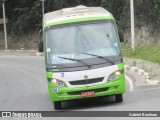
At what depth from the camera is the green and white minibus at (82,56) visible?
1270 cm

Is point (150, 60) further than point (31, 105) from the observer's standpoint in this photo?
Yes

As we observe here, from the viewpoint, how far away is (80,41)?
13.4 m

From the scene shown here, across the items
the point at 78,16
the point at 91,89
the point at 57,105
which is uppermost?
the point at 78,16

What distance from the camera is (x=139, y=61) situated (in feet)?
80.2

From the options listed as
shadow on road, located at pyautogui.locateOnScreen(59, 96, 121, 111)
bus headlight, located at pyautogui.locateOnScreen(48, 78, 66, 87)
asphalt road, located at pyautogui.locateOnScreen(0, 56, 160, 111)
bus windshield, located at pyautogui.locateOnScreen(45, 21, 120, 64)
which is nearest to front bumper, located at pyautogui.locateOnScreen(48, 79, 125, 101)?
bus headlight, located at pyautogui.locateOnScreen(48, 78, 66, 87)

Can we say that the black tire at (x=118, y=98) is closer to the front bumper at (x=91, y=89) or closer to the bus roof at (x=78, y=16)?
the front bumper at (x=91, y=89)

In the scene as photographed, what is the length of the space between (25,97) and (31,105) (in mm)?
2130

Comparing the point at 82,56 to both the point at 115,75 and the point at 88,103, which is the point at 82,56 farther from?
the point at 88,103

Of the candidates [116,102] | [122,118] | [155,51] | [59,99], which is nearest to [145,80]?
[116,102]

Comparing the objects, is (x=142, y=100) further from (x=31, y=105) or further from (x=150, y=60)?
(x=150, y=60)

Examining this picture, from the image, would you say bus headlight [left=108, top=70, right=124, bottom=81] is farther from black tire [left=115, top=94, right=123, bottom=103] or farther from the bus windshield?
black tire [left=115, top=94, right=123, bottom=103]

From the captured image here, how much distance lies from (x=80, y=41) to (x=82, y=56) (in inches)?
21.4

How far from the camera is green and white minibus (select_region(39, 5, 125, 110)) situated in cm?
1270

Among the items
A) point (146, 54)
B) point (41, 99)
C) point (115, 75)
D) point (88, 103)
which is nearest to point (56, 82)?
point (115, 75)
